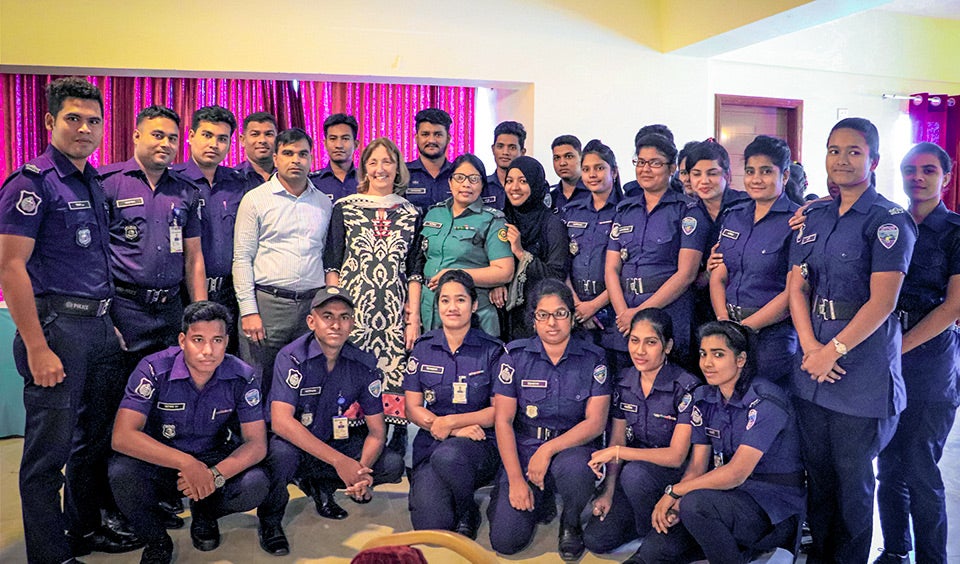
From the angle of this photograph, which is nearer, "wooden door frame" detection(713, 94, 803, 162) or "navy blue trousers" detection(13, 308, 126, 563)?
"navy blue trousers" detection(13, 308, 126, 563)

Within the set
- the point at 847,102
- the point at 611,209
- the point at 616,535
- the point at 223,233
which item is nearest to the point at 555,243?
the point at 611,209

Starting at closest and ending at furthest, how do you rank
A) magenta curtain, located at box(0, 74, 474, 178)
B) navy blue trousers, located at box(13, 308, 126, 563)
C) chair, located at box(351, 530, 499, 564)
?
chair, located at box(351, 530, 499, 564), navy blue trousers, located at box(13, 308, 126, 563), magenta curtain, located at box(0, 74, 474, 178)

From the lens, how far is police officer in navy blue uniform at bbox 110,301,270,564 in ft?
8.86

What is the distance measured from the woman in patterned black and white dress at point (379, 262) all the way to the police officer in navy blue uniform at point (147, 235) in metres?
0.68

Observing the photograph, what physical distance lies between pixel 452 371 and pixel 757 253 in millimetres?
1315

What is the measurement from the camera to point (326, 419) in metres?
3.18

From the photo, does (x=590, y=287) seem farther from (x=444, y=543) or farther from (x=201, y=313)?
(x=444, y=543)

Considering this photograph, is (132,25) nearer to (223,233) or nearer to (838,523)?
(223,233)

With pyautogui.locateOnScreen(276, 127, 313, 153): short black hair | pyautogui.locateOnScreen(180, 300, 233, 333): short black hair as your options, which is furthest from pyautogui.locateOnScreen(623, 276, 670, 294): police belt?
pyautogui.locateOnScreen(180, 300, 233, 333): short black hair

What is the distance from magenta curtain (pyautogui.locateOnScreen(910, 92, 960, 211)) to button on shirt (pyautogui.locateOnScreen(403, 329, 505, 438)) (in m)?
6.52

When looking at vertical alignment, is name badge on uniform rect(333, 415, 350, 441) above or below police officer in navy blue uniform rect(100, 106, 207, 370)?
below

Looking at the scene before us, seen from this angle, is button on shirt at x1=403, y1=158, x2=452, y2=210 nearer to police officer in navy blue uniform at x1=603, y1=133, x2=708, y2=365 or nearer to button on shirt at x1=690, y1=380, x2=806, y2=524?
police officer in navy blue uniform at x1=603, y1=133, x2=708, y2=365

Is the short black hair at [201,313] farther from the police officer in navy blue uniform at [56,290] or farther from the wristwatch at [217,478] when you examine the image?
the wristwatch at [217,478]

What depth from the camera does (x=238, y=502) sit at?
2.84 m
